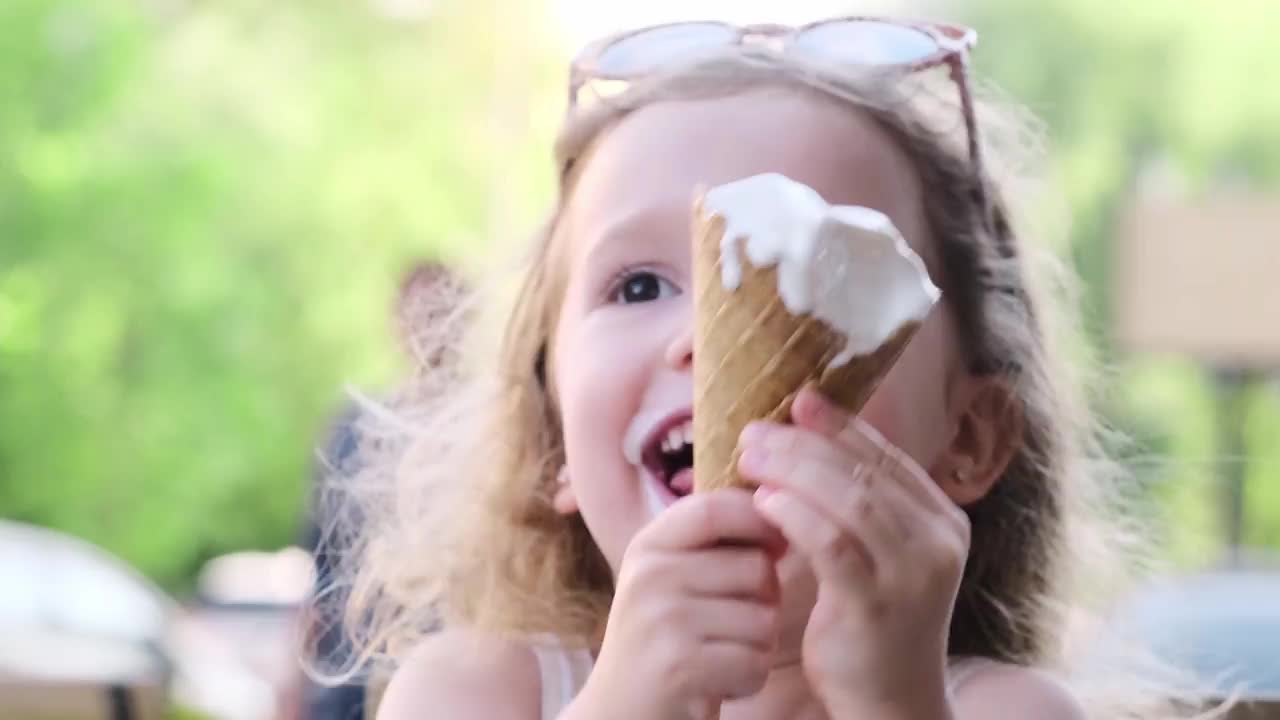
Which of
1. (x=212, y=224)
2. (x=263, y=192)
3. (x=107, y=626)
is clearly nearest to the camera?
(x=107, y=626)

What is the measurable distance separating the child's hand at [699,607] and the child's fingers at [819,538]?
2 centimetres

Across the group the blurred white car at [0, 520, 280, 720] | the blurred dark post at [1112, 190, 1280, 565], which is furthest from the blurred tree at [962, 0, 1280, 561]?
the blurred white car at [0, 520, 280, 720]

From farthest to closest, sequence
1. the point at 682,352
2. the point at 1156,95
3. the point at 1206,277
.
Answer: the point at 1156,95 → the point at 1206,277 → the point at 682,352

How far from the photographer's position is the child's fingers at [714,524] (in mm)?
601

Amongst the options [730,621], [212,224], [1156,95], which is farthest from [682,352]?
[1156,95]

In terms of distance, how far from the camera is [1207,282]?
349 cm

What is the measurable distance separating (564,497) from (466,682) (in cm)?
12

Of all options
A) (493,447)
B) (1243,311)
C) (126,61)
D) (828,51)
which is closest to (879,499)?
(828,51)

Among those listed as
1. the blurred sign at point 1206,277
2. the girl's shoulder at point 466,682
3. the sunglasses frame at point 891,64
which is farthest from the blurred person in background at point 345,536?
the blurred sign at point 1206,277

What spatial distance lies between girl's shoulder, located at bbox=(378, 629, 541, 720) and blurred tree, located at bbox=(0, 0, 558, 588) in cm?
316

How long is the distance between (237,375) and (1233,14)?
320cm

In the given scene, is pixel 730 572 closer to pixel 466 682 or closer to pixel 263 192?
pixel 466 682

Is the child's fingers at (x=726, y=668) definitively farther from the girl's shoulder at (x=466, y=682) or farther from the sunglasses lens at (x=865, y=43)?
the sunglasses lens at (x=865, y=43)

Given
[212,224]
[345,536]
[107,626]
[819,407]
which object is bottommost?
[107,626]
